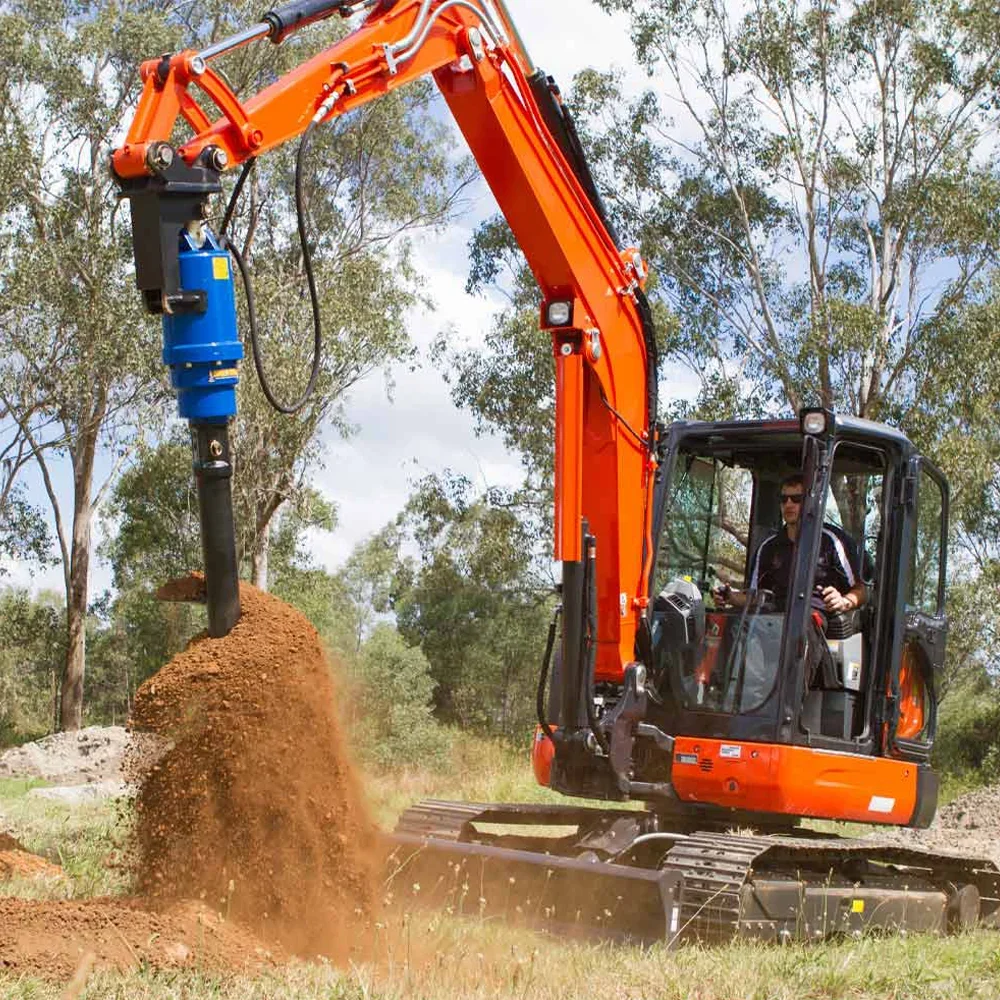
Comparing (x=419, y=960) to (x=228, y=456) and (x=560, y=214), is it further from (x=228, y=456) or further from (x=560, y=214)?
(x=560, y=214)

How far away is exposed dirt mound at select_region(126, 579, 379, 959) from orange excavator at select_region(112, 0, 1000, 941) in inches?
56.0

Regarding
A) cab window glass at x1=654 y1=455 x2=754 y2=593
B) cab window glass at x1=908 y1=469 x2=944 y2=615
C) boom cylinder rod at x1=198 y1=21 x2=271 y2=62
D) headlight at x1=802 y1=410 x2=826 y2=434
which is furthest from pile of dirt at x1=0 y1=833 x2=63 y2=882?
cab window glass at x1=908 y1=469 x2=944 y2=615

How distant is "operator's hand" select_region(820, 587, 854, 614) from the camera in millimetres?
7383

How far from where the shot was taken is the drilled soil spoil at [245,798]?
5.27 metres

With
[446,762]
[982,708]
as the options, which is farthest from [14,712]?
[982,708]

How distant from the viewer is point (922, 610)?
26.6 feet

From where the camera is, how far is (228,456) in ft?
16.2

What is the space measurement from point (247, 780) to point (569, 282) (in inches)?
124

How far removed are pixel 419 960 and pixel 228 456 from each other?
215 centimetres

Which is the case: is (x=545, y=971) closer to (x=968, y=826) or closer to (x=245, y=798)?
(x=245, y=798)

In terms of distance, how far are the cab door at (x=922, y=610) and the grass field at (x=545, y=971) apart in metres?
1.19

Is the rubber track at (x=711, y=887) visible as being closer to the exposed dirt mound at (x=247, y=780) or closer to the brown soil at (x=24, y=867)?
the exposed dirt mound at (x=247, y=780)

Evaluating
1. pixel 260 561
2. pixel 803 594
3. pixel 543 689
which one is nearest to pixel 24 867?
pixel 543 689

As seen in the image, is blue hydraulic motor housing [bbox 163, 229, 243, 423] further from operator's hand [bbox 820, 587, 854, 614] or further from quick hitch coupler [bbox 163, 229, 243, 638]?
operator's hand [bbox 820, 587, 854, 614]
